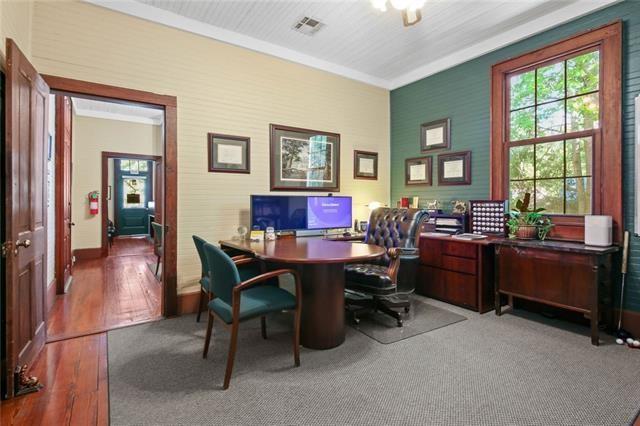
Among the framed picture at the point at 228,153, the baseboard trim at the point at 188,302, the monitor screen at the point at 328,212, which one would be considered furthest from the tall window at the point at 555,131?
the baseboard trim at the point at 188,302

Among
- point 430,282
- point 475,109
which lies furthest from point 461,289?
point 475,109

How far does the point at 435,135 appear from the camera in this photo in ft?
15.0

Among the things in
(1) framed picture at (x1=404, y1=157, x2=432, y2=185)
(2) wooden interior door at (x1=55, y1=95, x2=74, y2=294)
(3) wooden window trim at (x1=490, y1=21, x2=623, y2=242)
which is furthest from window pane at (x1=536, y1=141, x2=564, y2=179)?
(2) wooden interior door at (x1=55, y1=95, x2=74, y2=294)

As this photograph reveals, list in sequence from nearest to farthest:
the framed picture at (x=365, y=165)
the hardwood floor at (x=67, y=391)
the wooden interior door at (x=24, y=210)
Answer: the hardwood floor at (x=67, y=391), the wooden interior door at (x=24, y=210), the framed picture at (x=365, y=165)

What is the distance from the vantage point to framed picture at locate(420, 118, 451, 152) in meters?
4.44

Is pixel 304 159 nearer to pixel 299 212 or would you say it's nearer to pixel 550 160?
pixel 299 212

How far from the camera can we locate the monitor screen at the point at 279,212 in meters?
3.68

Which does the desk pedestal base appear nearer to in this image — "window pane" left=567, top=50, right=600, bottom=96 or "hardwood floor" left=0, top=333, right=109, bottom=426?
"hardwood floor" left=0, top=333, right=109, bottom=426

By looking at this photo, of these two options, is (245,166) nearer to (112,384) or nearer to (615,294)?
(112,384)

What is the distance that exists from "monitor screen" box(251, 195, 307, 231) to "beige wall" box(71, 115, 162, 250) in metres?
4.86

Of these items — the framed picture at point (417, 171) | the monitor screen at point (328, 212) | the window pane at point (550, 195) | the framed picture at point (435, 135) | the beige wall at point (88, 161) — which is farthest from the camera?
the beige wall at point (88, 161)

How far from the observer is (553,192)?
3.51m

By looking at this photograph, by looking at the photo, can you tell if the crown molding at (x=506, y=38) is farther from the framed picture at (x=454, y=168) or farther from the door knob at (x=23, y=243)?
the door knob at (x=23, y=243)

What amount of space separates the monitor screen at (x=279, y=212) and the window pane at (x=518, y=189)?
246cm
